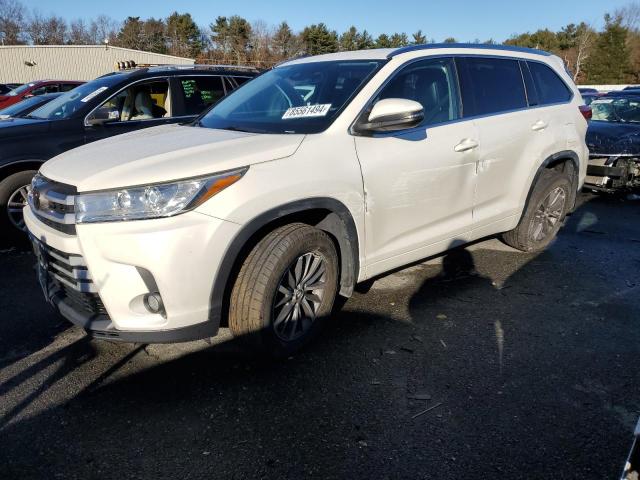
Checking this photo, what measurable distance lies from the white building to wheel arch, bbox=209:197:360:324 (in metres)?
38.7

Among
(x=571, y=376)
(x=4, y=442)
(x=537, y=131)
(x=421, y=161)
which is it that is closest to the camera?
(x=4, y=442)

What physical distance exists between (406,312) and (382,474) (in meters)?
1.65

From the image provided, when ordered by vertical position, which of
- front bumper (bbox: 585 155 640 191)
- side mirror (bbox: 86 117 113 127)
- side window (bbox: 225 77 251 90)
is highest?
side window (bbox: 225 77 251 90)

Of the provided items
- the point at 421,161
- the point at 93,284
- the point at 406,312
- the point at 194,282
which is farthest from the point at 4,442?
the point at 421,161

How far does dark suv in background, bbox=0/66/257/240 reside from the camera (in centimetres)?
502

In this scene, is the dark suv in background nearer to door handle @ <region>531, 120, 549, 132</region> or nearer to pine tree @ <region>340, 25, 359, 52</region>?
door handle @ <region>531, 120, 549, 132</region>

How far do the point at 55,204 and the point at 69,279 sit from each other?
41 cm

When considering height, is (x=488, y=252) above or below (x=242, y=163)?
below

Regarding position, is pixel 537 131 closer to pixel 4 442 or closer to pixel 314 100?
pixel 314 100

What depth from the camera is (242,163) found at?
262cm

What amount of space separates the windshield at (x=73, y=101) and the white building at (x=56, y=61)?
115 ft

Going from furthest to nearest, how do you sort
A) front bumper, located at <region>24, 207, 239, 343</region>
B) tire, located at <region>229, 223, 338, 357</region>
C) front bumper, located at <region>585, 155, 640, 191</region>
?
front bumper, located at <region>585, 155, 640, 191</region> → tire, located at <region>229, 223, 338, 357</region> → front bumper, located at <region>24, 207, 239, 343</region>

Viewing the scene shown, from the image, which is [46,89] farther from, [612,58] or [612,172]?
[612,58]

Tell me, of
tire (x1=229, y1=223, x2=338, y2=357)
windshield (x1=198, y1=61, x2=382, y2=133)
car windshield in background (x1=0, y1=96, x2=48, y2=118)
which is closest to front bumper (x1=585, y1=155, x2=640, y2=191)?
windshield (x1=198, y1=61, x2=382, y2=133)
